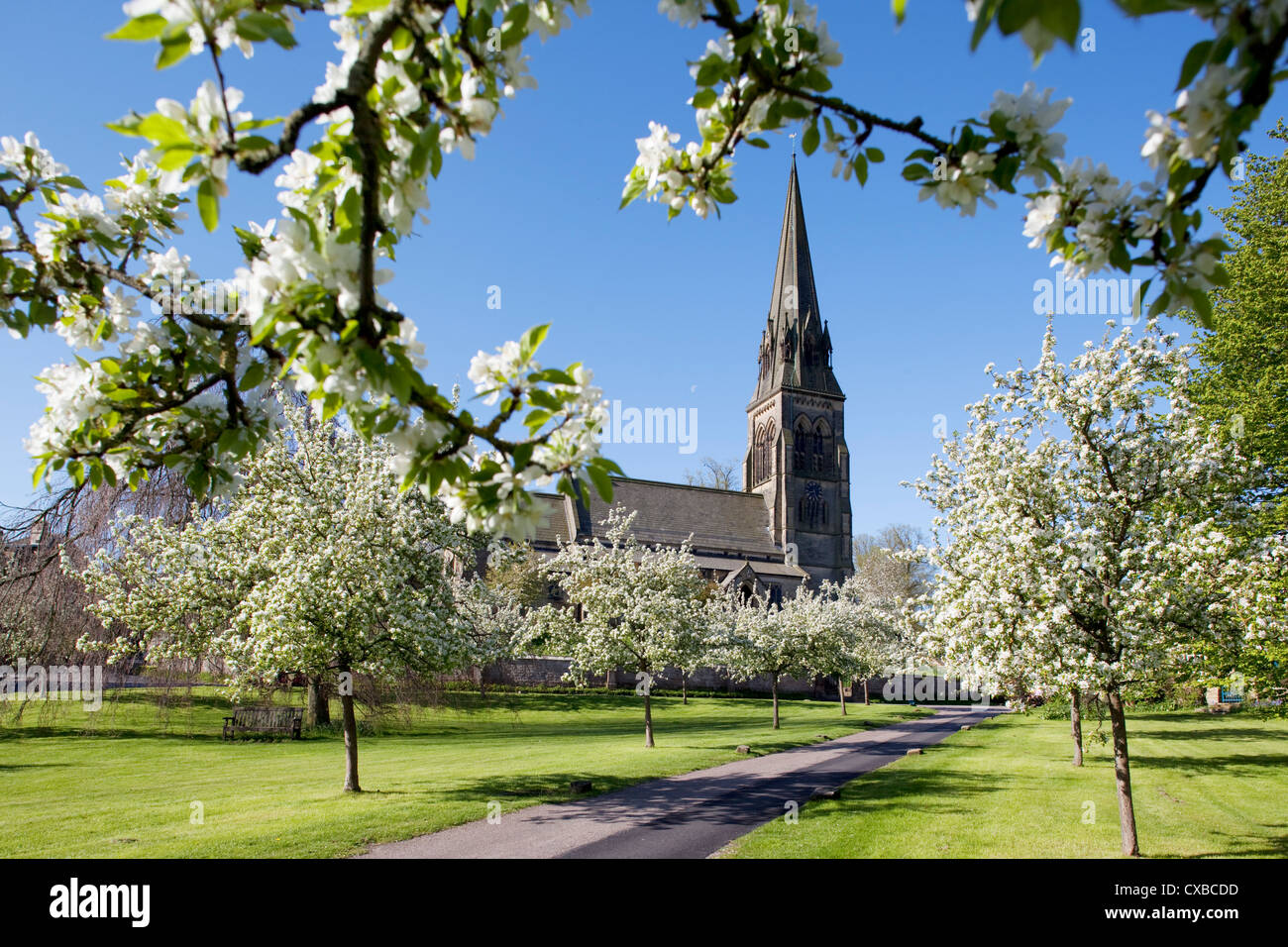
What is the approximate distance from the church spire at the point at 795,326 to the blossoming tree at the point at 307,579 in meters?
70.4

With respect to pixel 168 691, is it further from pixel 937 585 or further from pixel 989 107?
pixel 989 107

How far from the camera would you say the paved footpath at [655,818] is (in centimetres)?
1080

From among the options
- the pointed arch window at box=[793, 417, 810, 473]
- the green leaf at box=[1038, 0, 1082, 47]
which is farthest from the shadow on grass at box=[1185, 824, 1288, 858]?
the pointed arch window at box=[793, 417, 810, 473]

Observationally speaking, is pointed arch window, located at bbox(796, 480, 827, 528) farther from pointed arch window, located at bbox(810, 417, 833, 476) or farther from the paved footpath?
the paved footpath

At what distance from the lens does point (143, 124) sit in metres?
2.58

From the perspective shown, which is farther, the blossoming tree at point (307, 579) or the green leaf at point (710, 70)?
the blossoming tree at point (307, 579)

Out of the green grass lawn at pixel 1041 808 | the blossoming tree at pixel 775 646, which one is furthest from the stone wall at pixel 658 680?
the green grass lawn at pixel 1041 808

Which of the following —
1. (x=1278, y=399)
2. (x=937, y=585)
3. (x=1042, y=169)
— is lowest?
(x=937, y=585)

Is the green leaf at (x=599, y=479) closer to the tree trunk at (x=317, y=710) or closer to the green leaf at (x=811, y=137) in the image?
the green leaf at (x=811, y=137)

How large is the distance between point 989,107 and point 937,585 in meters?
10.8

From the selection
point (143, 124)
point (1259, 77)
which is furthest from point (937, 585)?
point (143, 124)

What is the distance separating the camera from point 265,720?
1017 inches

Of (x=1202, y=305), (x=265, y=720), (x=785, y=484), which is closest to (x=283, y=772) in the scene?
(x=265, y=720)
